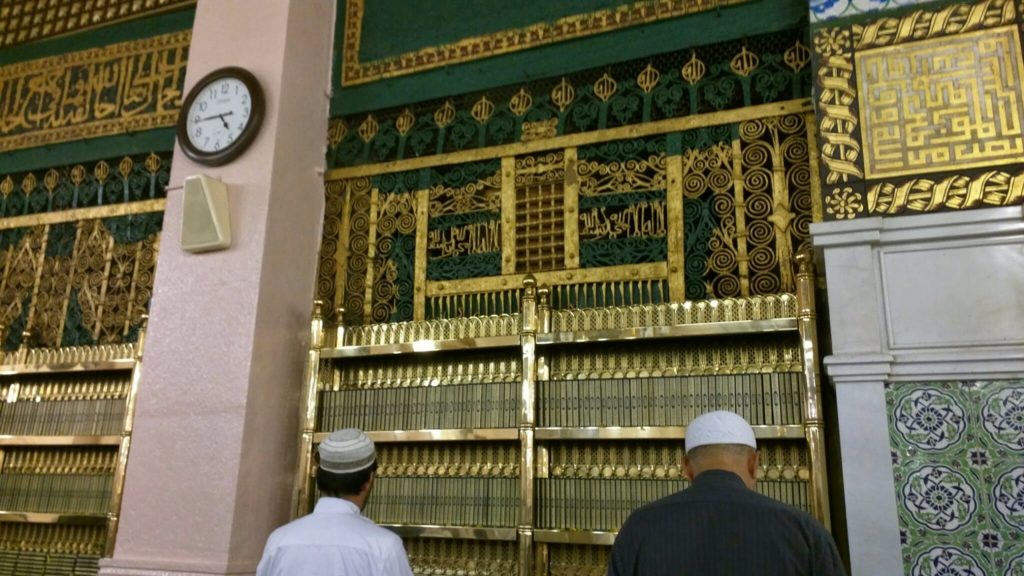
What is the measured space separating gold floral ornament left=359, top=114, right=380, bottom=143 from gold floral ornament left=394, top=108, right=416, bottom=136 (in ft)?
0.34


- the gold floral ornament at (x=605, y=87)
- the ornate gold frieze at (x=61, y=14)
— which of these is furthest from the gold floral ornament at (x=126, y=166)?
the gold floral ornament at (x=605, y=87)

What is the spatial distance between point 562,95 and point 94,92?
2.79 meters

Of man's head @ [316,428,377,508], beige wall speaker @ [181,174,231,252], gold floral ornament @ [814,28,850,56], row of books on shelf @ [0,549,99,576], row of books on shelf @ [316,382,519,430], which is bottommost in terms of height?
row of books on shelf @ [0,549,99,576]

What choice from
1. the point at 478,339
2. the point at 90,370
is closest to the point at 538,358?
the point at 478,339

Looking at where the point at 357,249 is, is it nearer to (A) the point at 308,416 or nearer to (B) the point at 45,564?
(A) the point at 308,416

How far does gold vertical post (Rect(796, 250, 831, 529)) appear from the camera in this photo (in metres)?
2.59

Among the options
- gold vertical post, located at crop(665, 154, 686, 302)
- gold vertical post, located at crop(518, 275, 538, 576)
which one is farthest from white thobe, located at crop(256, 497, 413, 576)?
gold vertical post, located at crop(665, 154, 686, 302)

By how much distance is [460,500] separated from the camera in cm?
317

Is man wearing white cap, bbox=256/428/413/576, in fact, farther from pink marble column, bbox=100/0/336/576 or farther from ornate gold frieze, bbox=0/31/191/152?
ornate gold frieze, bbox=0/31/191/152

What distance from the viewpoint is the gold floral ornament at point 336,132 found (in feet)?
13.0

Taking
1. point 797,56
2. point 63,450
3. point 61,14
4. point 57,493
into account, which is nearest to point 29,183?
point 61,14

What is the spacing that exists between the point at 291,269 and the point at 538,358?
3.97 feet

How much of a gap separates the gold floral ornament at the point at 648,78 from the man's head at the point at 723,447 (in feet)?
6.91

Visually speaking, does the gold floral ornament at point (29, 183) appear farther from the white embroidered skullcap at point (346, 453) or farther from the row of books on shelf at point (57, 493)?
the white embroidered skullcap at point (346, 453)
